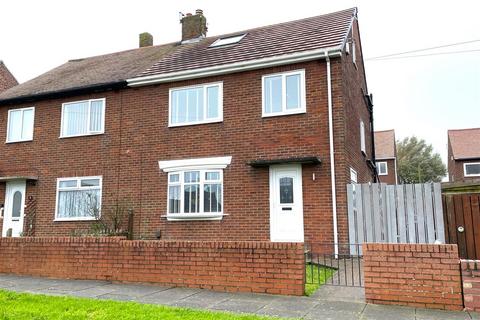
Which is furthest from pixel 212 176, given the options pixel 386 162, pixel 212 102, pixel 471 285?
pixel 386 162

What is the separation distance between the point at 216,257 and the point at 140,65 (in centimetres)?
1102

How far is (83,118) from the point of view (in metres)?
15.1

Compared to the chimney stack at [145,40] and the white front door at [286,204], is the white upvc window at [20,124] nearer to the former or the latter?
the chimney stack at [145,40]

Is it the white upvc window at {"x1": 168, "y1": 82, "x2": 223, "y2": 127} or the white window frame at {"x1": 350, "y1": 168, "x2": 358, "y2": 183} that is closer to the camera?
the white window frame at {"x1": 350, "y1": 168, "x2": 358, "y2": 183}

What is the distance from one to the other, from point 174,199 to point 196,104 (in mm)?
3085

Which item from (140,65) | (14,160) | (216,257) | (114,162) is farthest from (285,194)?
(14,160)

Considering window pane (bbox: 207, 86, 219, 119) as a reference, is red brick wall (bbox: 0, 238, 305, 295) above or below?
below

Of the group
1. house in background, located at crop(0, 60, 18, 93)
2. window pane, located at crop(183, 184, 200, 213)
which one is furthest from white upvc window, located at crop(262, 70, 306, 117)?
house in background, located at crop(0, 60, 18, 93)

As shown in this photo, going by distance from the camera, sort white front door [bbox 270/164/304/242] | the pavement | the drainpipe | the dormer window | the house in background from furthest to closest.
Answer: the house in background
the dormer window
white front door [bbox 270/164/304/242]
the drainpipe
the pavement

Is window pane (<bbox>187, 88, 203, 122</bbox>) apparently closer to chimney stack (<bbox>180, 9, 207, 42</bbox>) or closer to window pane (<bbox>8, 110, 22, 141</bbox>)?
chimney stack (<bbox>180, 9, 207, 42</bbox>)

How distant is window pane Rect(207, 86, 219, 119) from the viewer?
13148 mm

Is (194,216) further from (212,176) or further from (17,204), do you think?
(17,204)

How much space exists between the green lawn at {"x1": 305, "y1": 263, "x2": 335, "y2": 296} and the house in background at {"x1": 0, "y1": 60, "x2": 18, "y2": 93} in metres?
18.9

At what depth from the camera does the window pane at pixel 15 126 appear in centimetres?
1609
